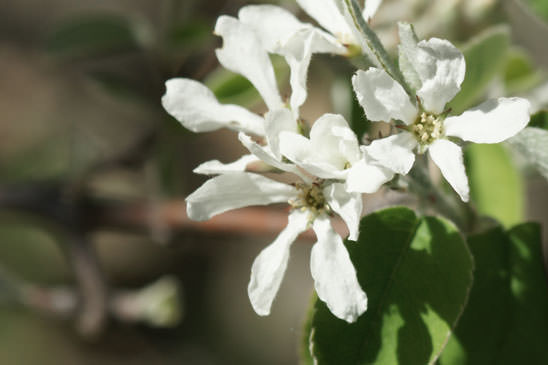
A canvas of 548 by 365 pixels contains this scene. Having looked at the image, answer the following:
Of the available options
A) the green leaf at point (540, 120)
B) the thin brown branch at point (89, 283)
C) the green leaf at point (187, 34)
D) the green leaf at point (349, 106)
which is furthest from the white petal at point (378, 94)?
the thin brown branch at point (89, 283)

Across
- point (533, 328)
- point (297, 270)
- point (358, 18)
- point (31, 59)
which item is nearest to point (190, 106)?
point (358, 18)

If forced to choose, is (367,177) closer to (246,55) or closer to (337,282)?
(337,282)

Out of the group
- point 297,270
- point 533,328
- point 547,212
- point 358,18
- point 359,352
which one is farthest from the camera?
point 297,270

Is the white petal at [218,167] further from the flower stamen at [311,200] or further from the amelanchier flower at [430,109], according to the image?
the amelanchier flower at [430,109]

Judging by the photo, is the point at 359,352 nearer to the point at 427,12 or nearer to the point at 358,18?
the point at 358,18

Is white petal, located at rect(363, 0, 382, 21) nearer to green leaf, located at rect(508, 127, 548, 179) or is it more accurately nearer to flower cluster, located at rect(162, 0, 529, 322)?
flower cluster, located at rect(162, 0, 529, 322)

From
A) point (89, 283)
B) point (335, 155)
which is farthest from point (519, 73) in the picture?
point (89, 283)

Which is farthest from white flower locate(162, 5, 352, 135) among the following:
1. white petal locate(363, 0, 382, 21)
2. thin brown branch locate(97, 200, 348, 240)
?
thin brown branch locate(97, 200, 348, 240)
